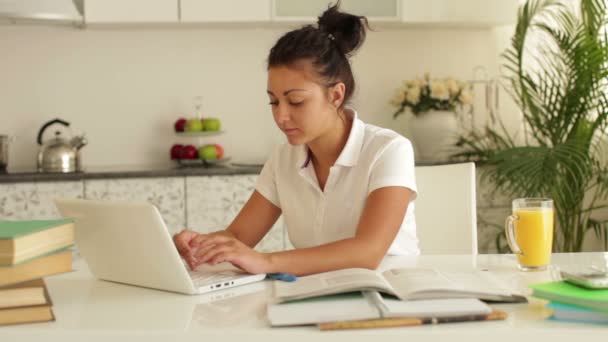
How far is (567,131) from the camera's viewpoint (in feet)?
13.1

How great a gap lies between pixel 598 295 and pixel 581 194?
8.86ft

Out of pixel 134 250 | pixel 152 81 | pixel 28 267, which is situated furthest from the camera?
pixel 152 81

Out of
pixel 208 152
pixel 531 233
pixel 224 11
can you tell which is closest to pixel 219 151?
pixel 208 152

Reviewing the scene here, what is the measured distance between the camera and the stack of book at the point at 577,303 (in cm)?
133

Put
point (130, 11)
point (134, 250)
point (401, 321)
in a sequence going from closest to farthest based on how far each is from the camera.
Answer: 1. point (401, 321)
2. point (134, 250)
3. point (130, 11)

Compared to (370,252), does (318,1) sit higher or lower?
higher

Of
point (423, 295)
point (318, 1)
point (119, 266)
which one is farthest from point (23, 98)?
point (423, 295)

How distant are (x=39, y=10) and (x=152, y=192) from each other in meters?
0.93

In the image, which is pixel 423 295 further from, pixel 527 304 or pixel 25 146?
pixel 25 146

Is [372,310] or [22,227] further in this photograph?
[22,227]

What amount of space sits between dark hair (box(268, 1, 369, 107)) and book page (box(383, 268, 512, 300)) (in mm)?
675

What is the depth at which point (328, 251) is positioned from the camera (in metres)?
1.80

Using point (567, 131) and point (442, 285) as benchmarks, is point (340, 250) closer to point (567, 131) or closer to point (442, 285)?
point (442, 285)

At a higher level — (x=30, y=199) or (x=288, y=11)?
(x=288, y=11)
